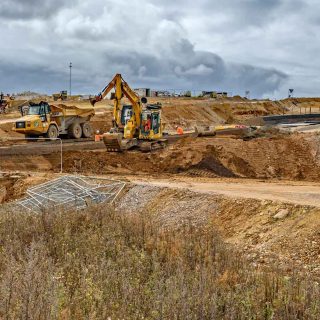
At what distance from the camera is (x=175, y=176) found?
22062mm

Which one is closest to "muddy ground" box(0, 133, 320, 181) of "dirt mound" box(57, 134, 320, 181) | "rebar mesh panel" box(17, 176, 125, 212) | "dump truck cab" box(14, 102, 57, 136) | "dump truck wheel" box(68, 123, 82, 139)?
"dirt mound" box(57, 134, 320, 181)

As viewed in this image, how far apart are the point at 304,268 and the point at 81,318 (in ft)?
14.9

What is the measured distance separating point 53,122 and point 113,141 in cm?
849

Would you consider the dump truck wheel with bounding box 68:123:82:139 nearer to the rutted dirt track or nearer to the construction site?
the construction site

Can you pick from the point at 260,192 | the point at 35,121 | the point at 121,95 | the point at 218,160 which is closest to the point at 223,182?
the point at 260,192

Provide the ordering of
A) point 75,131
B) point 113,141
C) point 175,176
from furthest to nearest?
point 75,131, point 113,141, point 175,176

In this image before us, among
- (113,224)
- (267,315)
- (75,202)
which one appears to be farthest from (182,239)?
(75,202)

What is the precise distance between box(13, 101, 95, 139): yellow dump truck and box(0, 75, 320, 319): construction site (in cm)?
7

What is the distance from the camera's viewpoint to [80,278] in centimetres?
716

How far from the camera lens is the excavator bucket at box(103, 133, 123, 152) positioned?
89.9ft

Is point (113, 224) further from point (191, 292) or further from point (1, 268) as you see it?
point (191, 292)

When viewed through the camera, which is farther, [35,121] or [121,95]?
[35,121]

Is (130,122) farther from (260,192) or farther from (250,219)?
(250,219)

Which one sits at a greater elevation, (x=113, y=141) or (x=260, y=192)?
(x=113, y=141)
